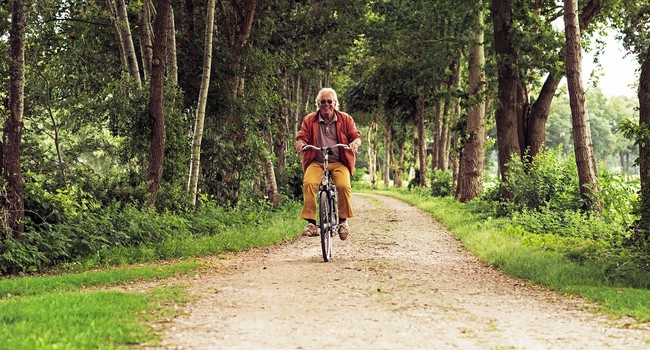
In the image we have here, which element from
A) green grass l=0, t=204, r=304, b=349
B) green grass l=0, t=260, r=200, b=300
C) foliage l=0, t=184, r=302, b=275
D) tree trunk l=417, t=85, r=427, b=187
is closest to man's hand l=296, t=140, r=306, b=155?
green grass l=0, t=204, r=304, b=349

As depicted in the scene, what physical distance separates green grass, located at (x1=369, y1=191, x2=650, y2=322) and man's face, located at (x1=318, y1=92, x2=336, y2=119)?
11.6 feet

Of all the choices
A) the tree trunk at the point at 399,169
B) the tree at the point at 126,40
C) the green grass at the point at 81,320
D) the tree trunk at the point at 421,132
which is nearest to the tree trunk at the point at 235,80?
the tree at the point at 126,40

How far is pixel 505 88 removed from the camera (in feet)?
67.9

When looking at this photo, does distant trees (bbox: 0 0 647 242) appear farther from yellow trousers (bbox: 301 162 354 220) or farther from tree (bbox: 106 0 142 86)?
yellow trousers (bbox: 301 162 354 220)

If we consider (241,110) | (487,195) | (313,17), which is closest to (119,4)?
(241,110)

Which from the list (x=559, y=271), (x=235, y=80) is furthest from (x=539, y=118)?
(x=559, y=271)

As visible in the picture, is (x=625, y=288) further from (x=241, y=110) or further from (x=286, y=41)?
(x=286, y=41)

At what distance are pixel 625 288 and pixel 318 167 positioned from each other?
4619 millimetres

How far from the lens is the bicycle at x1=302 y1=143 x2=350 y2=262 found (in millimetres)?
10117

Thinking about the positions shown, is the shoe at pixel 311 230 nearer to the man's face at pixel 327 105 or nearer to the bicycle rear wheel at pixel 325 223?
the bicycle rear wheel at pixel 325 223

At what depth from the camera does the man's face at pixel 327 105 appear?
408 inches

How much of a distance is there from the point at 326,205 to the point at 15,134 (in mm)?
5048

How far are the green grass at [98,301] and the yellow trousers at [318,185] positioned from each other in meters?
1.82

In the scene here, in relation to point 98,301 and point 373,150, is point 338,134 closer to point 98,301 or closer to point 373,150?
A: point 98,301
